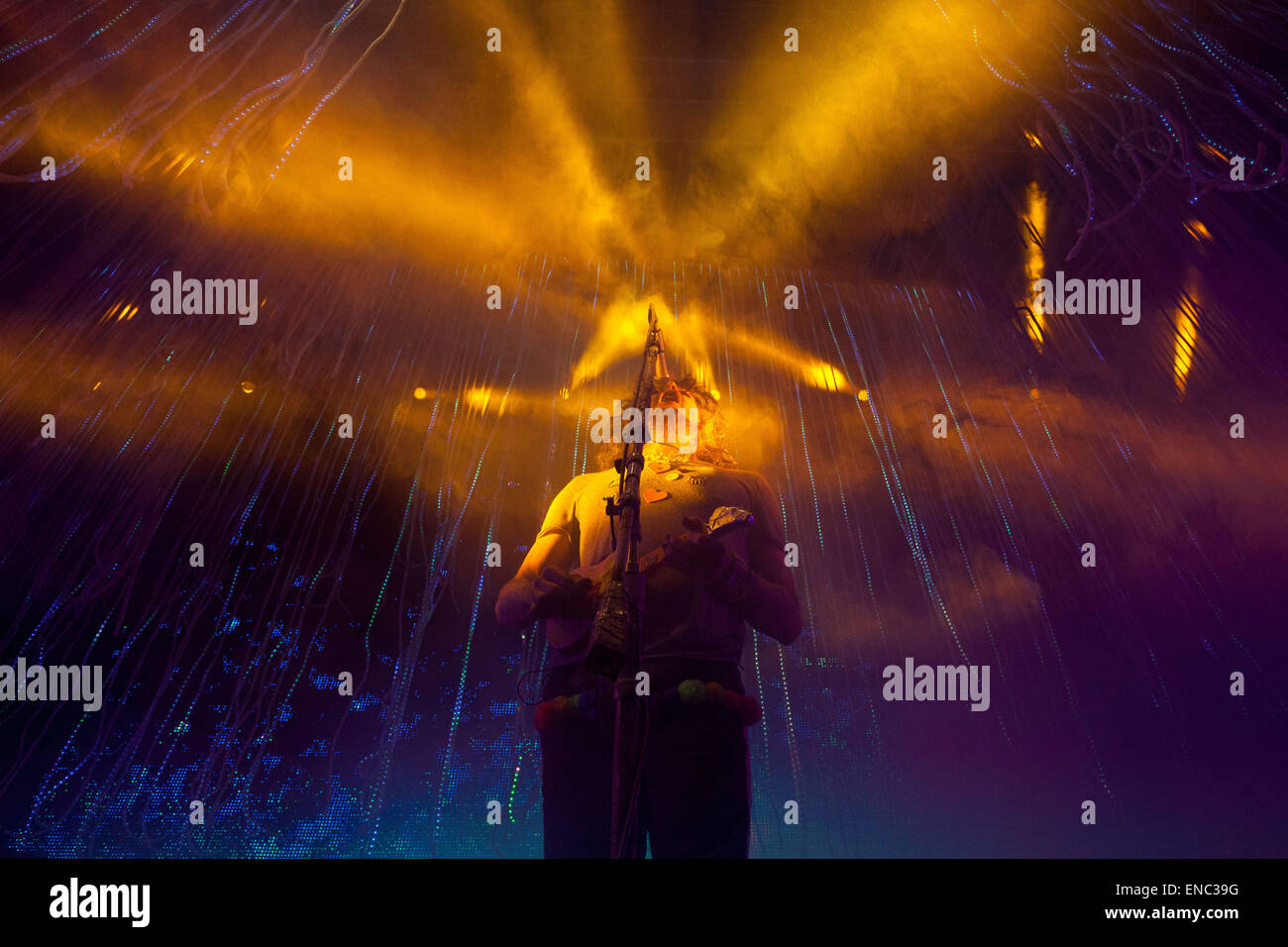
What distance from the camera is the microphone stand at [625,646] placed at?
2.46m

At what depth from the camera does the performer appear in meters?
3.20

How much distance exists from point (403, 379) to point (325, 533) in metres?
1.47

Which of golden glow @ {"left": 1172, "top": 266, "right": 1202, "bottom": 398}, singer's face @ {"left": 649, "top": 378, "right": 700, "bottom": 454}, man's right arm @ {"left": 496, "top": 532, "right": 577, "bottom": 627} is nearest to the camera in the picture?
man's right arm @ {"left": 496, "top": 532, "right": 577, "bottom": 627}

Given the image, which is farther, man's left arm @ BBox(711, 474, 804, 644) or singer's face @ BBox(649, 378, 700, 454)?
singer's face @ BBox(649, 378, 700, 454)

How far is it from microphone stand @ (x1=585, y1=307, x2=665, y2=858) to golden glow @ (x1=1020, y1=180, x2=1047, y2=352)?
14.7 feet

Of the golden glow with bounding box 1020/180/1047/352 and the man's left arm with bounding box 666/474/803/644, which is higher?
the golden glow with bounding box 1020/180/1047/352

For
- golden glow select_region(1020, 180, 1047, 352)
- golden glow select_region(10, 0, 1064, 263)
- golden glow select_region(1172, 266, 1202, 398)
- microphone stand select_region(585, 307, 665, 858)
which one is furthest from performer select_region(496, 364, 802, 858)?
golden glow select_region(1172, 266, 1202, 398)

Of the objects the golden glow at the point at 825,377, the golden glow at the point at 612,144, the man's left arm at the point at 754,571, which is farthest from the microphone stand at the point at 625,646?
the golden glow at the point at 825,377

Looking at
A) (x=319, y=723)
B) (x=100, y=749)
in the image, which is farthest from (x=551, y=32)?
(x=100, y=749)

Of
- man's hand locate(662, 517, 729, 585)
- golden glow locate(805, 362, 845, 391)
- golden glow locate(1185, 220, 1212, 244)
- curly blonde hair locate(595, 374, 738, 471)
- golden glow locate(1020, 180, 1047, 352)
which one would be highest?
golden glow locate(1020, 180, 1047, 352)

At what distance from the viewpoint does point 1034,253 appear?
6262 mm

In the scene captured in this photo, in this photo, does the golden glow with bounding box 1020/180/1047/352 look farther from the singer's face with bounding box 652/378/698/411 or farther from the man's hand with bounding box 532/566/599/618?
the man's hand with bounding box 532/566/599/618

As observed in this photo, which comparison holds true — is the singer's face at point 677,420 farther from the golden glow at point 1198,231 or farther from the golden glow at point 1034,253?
the golden glow at point 1034,253

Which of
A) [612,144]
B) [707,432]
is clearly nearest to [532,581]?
[707,432]
